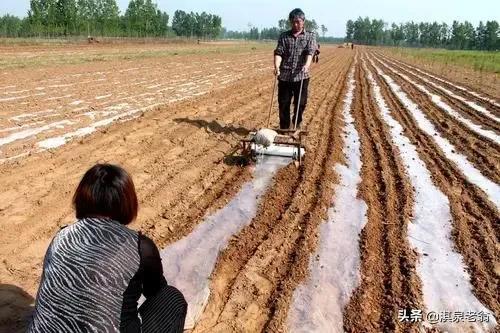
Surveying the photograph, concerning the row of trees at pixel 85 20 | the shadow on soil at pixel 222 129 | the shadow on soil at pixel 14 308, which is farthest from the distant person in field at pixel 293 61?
the row of trees at pixel 85 20

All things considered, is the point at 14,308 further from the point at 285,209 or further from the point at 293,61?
the point at 293,61

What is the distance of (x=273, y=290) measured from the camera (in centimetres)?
362

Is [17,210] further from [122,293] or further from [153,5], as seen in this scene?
[153,5]

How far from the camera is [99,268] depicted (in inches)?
77.7

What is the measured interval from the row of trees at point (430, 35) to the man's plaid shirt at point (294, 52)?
377 feet

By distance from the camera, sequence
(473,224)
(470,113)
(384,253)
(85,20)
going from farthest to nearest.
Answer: (85,20) → (470,113) → (473,224) → (384,253)

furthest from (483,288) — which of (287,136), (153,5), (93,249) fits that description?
(153,5)

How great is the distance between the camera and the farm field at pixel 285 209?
350 centimetres

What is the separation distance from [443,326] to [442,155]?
483 cm

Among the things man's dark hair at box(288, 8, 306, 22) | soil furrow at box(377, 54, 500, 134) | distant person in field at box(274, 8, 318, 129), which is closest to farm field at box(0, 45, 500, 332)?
soil furrow at box(377, 54, 500, 134)

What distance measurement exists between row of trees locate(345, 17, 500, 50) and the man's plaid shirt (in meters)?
115

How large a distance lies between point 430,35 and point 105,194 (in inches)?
5952

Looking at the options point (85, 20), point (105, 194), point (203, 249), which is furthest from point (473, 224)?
point (85, 20)

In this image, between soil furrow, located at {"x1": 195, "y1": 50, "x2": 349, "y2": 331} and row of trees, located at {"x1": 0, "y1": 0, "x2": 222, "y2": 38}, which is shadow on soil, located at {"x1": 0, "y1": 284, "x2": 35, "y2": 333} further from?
row of trees, located at {"x1": 0, "y1": 0, "x2": 222, "y2": 38}
